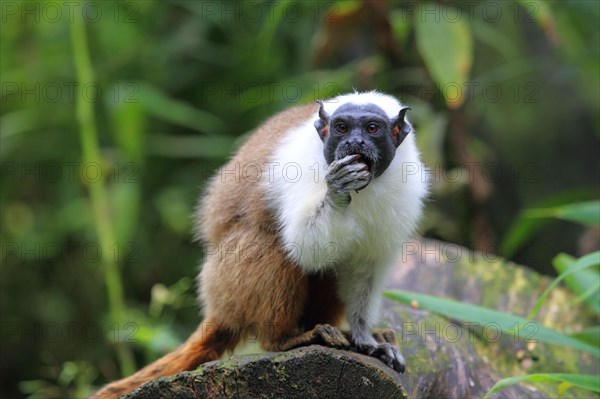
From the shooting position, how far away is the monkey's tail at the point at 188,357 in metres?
3.76

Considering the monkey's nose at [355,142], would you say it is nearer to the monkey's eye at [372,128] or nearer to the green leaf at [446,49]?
the monkey's eye at [372,128]

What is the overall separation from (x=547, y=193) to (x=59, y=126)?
4.61 meters

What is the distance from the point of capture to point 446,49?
5672 mm

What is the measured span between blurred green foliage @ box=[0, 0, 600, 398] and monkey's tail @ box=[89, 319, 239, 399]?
216 centimetres

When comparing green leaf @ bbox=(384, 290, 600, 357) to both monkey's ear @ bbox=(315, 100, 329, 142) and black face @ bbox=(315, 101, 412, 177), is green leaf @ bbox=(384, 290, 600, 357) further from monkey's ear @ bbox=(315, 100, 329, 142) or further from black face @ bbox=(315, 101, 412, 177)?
monkey's ear @ bbox=(315, 100, 329, 142)

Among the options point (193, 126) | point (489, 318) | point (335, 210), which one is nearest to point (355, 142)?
point (335, 210)

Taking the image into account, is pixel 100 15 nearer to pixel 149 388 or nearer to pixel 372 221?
pixel 372 221

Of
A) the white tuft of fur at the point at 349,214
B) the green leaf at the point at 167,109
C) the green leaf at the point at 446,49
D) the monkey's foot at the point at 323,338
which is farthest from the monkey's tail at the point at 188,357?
the green leaf at the point at 167,109


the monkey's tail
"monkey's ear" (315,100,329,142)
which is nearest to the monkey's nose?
"monkey's ear" (315,100,329,142)

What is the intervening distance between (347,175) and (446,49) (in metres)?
2.66

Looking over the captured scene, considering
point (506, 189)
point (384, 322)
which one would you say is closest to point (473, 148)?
point (506, 189)

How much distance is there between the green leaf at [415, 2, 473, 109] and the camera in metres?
5.46

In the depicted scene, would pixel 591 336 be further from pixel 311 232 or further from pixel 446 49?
pixel 446 49

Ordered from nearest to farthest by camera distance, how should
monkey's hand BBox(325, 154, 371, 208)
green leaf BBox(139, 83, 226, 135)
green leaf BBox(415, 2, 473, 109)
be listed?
monkey's hand BBox(325, 154, 371, 208) → green leaf BBox(415, 2, 473, 109) → green leaf BBox(139, 83, 226, 135)
